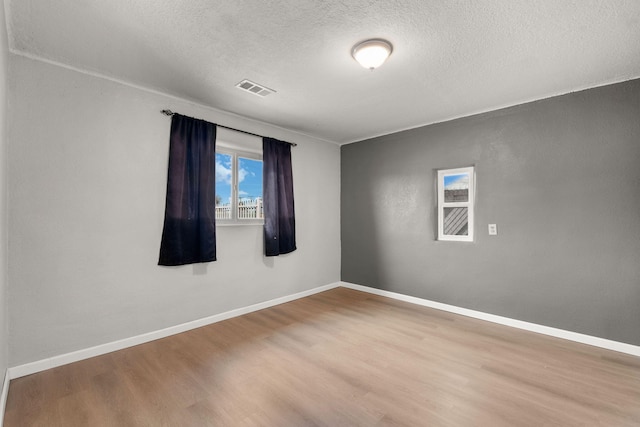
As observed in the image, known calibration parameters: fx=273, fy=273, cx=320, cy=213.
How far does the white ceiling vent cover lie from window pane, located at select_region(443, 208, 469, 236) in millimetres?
2826

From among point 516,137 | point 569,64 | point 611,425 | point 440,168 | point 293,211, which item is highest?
point 569,64

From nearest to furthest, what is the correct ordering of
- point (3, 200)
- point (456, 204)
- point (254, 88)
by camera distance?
point (3, 200) → point (254, 88) → point (456, 204)

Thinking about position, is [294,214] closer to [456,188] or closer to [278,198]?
[278,198]

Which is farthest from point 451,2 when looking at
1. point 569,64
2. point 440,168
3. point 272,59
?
point 440,168

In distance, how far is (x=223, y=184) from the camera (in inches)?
137

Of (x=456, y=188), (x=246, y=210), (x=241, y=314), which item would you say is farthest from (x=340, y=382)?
(x=456, y=188)

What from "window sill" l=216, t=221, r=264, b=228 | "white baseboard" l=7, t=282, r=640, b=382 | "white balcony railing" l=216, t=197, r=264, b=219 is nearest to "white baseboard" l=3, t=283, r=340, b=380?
"white baseboard" l=7, t=282, r=640, b=382

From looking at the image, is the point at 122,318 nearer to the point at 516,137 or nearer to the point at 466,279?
the point at 466,279

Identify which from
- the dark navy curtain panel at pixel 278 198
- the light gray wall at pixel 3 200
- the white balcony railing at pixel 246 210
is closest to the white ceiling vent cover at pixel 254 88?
the dark navy curtain panel at pixel 278 198

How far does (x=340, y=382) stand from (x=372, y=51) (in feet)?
8.34

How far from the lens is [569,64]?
2.38 meters

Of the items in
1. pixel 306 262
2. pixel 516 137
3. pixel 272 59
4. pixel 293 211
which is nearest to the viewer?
pixel 272 59

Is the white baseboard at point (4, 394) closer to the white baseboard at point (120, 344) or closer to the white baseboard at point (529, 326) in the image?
the white baseboard at point (120, 344)

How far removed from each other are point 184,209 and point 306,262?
2.08 m
